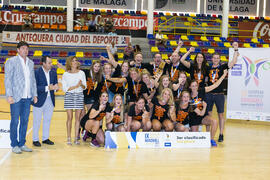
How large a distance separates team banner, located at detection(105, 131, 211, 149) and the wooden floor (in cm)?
17

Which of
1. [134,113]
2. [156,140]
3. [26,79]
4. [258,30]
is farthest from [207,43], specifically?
[26,79]

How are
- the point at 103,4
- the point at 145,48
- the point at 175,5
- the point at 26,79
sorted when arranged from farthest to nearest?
the point at 175,5
the point at 103,4
the point at 145,48
the point at 26,79

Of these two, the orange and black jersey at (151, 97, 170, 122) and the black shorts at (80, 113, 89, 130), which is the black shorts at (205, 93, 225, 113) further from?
the black shorts at (80, 113, 89, 130)

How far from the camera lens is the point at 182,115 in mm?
6266

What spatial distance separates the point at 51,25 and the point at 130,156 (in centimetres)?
1319

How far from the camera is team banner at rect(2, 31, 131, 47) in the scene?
16766mm

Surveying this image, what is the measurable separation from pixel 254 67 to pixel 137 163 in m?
5.67

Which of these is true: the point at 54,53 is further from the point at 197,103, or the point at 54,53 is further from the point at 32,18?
the point at 197,103

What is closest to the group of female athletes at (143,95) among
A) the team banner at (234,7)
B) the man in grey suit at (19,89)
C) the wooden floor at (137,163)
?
the wooden floor at (137,163)

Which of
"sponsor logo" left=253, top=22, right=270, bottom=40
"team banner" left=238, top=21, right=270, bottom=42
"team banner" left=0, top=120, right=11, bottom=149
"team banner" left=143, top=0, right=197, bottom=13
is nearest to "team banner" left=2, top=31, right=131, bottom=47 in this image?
"team banner" left=143, top=0, right=197, bottom=13

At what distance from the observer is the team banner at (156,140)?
584cm

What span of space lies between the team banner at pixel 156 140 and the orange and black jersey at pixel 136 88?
0.85 m

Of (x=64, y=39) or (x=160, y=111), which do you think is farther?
(x=64, y=39)

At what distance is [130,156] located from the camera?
17.4ft
